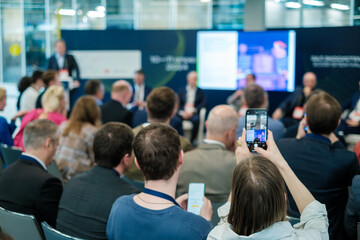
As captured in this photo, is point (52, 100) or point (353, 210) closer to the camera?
point (353, 210)

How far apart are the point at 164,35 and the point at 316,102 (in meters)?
7.39

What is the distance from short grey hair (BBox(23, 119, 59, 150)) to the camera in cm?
304

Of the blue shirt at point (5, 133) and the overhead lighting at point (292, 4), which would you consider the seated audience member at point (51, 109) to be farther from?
the overhead lighting at point (292, 4)

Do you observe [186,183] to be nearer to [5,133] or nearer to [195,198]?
[195,198]

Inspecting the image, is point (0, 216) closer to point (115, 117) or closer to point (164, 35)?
point (115, 117)

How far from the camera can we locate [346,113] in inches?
279

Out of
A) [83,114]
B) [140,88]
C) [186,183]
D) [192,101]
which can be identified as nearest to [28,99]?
[83,114]

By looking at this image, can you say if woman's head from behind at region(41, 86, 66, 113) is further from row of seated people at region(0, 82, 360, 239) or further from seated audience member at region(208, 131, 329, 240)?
seated audience member at region(208, 131, 329, 240)

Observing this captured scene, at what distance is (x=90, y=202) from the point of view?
2.46 meters

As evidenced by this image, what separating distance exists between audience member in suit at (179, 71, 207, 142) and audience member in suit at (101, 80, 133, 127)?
260 centimetres

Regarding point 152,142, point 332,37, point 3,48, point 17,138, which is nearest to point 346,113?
point 332,37

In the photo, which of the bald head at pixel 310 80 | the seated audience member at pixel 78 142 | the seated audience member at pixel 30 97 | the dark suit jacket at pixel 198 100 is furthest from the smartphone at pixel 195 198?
the dark suit jacket at pixel 198 100

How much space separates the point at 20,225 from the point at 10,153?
191 centimetres

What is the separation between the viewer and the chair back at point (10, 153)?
3.94 metres
